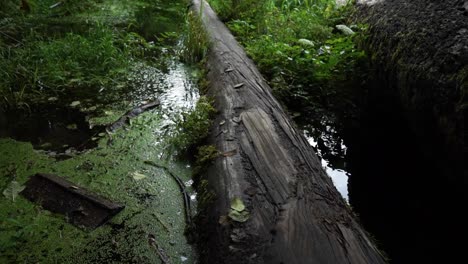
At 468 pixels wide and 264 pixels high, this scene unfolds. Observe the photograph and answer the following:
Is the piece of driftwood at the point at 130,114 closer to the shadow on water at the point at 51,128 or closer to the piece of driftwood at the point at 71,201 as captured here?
the shadow on water at the point at 51,128

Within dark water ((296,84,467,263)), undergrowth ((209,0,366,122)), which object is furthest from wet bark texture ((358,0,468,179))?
undergrowth ((209,0,366,122))

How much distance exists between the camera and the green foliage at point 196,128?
6.77 feet

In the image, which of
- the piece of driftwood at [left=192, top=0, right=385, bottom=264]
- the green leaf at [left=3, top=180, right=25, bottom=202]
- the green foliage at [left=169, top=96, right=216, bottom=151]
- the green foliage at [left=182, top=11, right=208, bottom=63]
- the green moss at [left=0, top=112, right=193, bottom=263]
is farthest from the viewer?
the green foliage at [left=182, top=11, right=208, bottom=63]

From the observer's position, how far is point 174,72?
344 cm

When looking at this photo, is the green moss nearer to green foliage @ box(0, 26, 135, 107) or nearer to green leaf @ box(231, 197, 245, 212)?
green leaf @ box(231, 197, 245, 212)

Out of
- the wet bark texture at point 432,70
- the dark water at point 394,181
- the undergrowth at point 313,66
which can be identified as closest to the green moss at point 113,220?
the dark water at point 394,181

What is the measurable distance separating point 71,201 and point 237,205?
3.12 feet

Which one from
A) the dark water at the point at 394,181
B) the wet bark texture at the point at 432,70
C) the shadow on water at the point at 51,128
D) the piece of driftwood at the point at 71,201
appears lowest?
the shadow on water at the point at 51,128

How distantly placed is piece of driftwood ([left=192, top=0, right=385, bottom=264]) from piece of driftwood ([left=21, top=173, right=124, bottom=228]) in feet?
1.74

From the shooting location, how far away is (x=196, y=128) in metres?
2.07

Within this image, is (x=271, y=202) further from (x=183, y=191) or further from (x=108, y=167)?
(x=108, y=167)

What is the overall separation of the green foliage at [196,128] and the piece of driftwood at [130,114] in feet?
1.57

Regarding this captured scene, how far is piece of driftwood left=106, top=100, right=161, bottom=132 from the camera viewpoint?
97.4 inches

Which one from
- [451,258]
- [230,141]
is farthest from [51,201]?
[451,258]
